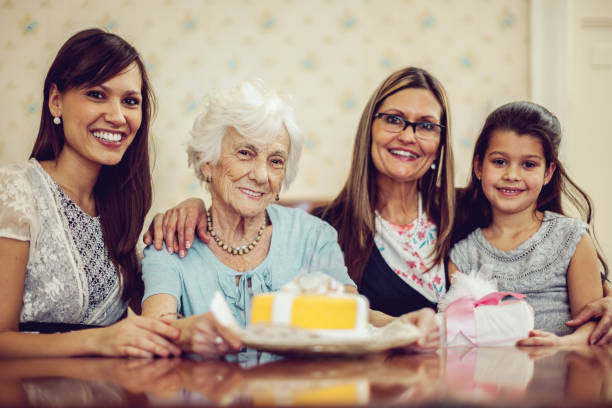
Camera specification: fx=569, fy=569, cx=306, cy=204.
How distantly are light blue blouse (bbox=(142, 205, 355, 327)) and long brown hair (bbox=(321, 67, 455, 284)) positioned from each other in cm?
34

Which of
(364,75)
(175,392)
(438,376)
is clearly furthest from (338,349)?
(364,75)

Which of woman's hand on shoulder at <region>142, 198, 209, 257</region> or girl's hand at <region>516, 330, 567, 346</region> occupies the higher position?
woman's hand on shoulder at <region>142, 198, 209, 257</region>

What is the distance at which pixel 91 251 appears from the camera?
1.80 metres

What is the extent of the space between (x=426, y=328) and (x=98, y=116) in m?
1.21

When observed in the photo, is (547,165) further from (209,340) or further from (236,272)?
(209,340)

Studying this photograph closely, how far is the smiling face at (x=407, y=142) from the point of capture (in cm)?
224

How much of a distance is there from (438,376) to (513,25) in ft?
11.8

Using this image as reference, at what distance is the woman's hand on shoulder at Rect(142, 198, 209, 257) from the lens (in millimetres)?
1726

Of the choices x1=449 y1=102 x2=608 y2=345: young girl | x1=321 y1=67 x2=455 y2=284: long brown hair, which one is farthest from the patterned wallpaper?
x1=449 y1=102 x2=608 y2=345: young girl

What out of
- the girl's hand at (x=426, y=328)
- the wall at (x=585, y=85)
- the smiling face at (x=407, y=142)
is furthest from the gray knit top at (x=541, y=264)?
the wall at (x=585, y=85)

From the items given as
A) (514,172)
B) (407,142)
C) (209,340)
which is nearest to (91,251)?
(209,340)

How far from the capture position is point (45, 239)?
5.51 ft

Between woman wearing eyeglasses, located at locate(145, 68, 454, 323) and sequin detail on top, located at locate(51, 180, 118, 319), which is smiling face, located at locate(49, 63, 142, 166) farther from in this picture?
woman wearing eyeglasses, located at locate(145, 68, 454, 323)

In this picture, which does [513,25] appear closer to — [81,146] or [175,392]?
[81,146]
